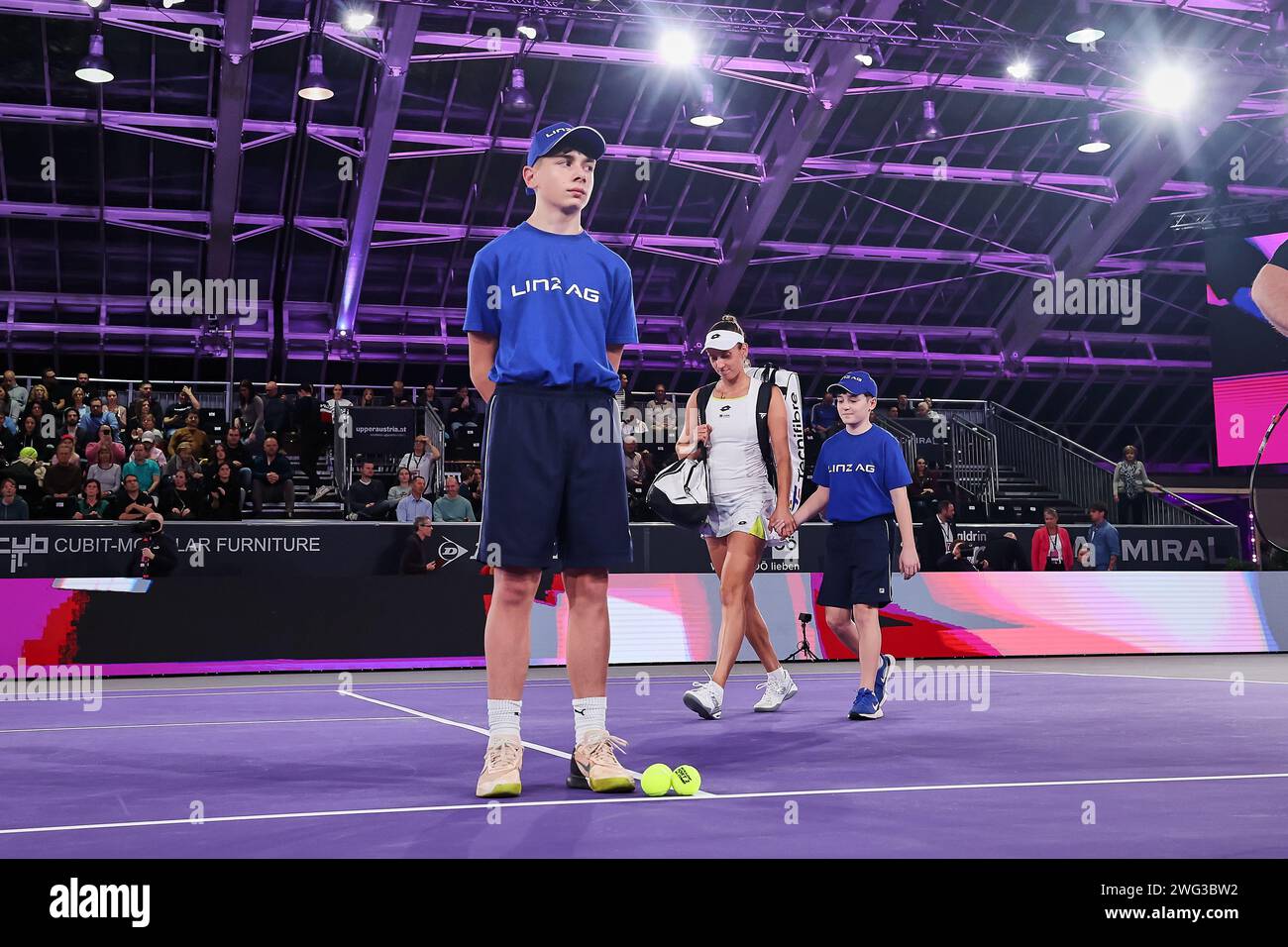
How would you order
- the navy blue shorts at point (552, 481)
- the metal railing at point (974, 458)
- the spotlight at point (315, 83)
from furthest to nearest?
the metal railing at point (974, 458)
the spotlight at point (315, 83)
the navy blue shorts at point (552, 481)

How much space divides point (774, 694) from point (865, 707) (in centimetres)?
84

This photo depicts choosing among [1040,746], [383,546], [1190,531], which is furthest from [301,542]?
[1190,531]

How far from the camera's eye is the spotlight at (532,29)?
2239cm

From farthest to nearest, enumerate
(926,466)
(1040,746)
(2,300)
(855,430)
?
1. (2,300)
2. (926,466)
3. (855,430)
4. (1040,746)

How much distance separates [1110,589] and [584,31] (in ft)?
47.2

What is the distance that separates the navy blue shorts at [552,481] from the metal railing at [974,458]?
19749 millimetres

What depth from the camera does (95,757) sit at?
560 cm

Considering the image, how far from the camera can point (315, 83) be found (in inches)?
827

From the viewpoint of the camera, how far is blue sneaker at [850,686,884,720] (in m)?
6.99

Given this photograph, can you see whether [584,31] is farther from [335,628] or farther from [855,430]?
[855,430]

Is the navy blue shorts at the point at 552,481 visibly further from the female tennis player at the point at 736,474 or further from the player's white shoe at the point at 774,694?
the player's white shoe at the point at 774,694

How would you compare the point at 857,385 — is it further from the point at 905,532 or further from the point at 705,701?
the point at 705,701

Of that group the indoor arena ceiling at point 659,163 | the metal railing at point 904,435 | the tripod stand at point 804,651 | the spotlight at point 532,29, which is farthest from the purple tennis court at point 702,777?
the spotlight at point 532,29

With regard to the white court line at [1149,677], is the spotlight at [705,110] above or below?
above
